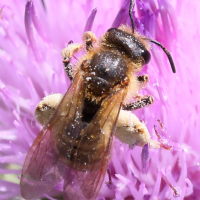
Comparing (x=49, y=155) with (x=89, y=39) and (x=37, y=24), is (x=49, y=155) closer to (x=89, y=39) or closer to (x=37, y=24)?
(x=89, y=39)

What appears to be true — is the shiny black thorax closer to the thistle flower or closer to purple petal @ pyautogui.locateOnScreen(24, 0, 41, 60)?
the thistle flower

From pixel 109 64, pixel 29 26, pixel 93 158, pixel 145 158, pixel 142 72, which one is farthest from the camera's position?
pixel 29 26

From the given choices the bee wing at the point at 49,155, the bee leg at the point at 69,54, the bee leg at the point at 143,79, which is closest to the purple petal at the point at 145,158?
the bee leg at the point at 143,79

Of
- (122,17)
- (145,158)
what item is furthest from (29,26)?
(145,158)

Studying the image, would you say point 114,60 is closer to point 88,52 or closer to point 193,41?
point 88,52

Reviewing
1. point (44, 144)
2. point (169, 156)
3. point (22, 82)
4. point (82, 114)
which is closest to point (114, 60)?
point (82, 114)
